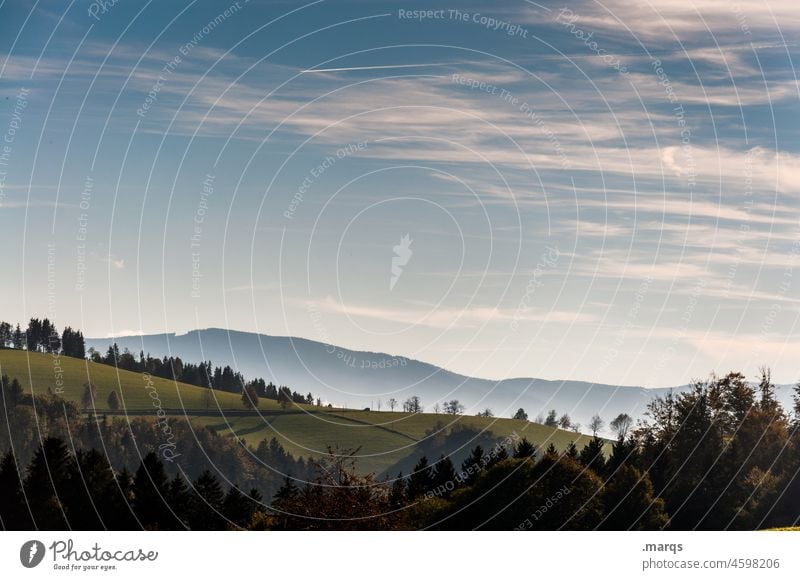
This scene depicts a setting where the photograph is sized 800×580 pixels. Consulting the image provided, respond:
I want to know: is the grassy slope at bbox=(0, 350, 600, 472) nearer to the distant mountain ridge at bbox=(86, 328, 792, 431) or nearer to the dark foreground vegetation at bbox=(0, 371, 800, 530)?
the distant mountain ridge at bbox=(86, 328, 792, 431)

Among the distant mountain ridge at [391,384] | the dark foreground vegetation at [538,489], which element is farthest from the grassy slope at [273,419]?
the dark foreground vegetation at [538,489]

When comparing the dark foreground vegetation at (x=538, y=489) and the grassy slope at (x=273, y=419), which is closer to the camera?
the dark foreground vegetation at (x=538, y=489)

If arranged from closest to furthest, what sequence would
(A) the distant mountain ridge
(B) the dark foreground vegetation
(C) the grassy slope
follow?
1. (B) the dark foreground vegetation
2. (A) the distant mountain ridge
3. (C) the grassy slope

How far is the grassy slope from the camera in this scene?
175625 mm

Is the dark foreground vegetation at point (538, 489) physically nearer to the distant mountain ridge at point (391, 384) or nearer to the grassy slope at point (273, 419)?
the distant mountain ridge at point (391, 384)

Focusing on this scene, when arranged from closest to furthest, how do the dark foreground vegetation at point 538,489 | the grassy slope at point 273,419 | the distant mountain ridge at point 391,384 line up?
the dark foreground vegetation at point 538,489
the distant mountain ridge at point 391,384
the grassy slope at point 273,419

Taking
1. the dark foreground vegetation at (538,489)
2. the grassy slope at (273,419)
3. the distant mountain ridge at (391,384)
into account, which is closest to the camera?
the dark foreground vegetation at (538,489)

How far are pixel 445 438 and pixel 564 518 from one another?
108 metres

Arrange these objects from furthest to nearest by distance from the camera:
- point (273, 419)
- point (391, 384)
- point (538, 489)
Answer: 1. point (273, 419)
2. point (391, 384)
3. point (538, 489)

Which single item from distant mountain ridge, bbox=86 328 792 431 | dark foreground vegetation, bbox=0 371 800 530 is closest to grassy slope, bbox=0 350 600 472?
distant mountain ridge, bbox=86 328 792 431

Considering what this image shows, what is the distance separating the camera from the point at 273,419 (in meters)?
185

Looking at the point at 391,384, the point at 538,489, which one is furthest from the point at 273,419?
the point at 538,489

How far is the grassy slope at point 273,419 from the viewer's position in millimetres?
175625

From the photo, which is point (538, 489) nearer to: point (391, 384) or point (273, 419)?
point (391, 384)
